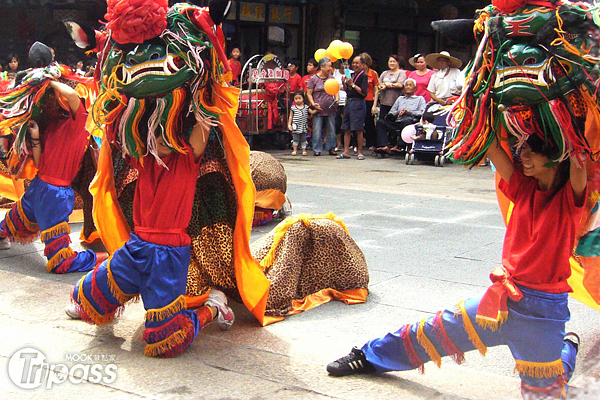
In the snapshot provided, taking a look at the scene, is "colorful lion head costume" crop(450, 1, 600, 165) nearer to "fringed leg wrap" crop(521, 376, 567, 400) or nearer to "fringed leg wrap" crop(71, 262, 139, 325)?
"fringed leg wrap" crop(521, 376, 567, 400)

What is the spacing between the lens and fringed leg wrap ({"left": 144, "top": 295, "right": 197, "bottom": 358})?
10.7 ft

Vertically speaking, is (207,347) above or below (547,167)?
below

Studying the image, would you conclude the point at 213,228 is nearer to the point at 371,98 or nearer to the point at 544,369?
the point at 544,369

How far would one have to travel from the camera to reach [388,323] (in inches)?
151

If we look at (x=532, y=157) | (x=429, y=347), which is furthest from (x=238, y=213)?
(x=532, y=157)

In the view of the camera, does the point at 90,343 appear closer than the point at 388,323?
Yes

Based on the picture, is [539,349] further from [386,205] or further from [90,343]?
[386,205]

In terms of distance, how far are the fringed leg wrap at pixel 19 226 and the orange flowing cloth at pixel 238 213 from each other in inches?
64.0

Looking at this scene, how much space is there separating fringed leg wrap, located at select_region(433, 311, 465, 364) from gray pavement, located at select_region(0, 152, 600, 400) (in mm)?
217

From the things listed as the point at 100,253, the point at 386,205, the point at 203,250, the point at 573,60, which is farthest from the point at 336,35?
the point at 573,60

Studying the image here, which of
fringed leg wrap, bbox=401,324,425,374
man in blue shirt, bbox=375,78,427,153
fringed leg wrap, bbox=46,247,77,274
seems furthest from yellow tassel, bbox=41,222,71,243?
man in blue shirt, bbox=375,78,427,153

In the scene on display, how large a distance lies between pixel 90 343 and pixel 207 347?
1.96ft

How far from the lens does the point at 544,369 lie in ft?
8.37

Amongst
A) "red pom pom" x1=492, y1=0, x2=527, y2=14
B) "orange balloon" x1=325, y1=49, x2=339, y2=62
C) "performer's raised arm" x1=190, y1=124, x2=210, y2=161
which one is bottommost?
"performer's raised arm" x1=190, y1=124, x2=210, y2=161
